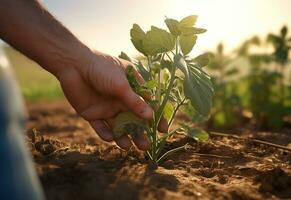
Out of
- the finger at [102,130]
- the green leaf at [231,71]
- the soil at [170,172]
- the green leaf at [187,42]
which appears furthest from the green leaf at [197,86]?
the green leaf at [231,71]

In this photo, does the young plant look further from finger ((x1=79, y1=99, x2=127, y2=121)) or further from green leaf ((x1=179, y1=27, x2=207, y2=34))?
finger ((x1=79, y1=99, x2=127, y2=121))

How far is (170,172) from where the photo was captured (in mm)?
2609

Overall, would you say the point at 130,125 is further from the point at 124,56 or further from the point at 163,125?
the point at 124,56

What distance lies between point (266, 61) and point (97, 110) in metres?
3.56

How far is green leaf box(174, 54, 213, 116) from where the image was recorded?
8.20 ft

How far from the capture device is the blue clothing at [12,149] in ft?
5.30

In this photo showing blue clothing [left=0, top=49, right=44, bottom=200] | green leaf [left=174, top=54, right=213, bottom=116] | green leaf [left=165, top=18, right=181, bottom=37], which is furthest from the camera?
green leaf [left=165, top=18, right=181, bottom=37]

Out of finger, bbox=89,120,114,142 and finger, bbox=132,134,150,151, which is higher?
finger, bbox=89,120,114,142

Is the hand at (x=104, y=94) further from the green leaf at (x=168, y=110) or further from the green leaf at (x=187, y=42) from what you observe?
the green leaf at (x=187, y=42)

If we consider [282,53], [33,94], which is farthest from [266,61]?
[33,94]

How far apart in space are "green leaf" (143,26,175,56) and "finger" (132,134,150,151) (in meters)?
0.46

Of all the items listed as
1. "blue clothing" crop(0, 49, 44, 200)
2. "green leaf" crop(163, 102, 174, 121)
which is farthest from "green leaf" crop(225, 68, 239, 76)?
"blue clothing" crop(0, 49, 44, 200)

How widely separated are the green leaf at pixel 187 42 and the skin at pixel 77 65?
0.36 metres

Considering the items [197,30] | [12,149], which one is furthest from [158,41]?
[12,149]
